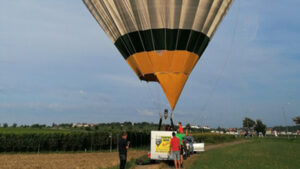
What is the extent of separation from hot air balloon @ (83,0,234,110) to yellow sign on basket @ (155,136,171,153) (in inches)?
76.9

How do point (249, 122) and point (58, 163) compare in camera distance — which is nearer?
point (58, 163)

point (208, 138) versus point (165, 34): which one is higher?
point (165, 34)

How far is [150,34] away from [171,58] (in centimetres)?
185

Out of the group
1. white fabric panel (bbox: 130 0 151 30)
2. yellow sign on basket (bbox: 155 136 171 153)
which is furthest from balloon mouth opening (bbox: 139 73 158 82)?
yellow sign on basket (bbox: 155 136 171 153)

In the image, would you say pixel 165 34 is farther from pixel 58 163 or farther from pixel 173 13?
pixel 58 163

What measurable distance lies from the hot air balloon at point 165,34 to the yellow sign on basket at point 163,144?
195cm

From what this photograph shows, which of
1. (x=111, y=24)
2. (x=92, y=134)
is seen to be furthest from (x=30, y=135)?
(x=111, y=24)

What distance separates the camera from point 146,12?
16.2 m

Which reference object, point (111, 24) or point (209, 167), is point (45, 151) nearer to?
point (111, 24)

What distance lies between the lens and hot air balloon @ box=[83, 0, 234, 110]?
16.0 meters

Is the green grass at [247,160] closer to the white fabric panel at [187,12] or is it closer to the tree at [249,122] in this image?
the white fabric panel at [187,12]

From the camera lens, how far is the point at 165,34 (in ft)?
53.4

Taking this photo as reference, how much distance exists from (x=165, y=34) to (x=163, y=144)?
615cm

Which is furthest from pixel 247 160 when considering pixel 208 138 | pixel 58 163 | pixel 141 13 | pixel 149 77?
pixel 208 138
